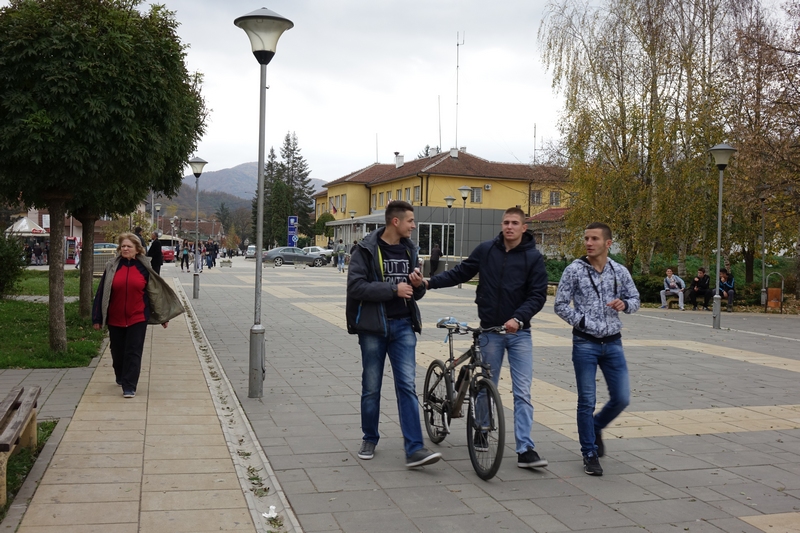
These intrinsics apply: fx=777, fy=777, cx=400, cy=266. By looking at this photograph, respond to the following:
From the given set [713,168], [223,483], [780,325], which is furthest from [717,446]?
[713,168]

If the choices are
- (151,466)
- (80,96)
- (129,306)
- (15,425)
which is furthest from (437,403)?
(80,96)

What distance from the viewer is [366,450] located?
230 inches

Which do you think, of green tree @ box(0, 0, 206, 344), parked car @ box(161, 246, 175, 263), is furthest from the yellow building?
green tree @ box(0, 0, 206, 344)

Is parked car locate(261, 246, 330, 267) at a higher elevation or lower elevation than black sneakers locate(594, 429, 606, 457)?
higher

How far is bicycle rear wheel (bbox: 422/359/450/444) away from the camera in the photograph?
231 inches

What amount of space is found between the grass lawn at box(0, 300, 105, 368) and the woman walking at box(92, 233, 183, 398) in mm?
1835

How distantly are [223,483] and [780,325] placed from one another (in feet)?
54.8

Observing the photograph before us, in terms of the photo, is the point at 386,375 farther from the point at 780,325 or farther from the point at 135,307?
the point at 780,325

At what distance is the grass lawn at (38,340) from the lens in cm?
952

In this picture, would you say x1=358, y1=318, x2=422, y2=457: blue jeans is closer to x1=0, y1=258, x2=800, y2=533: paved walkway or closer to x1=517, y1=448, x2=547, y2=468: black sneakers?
x1=0, y1=258, x2=800, y2=533: paved walkway

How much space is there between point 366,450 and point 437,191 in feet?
195

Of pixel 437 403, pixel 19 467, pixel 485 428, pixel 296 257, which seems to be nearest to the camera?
pixel 19 467

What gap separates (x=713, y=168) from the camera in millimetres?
26406

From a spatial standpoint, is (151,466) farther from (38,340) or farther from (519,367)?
(38,340)
